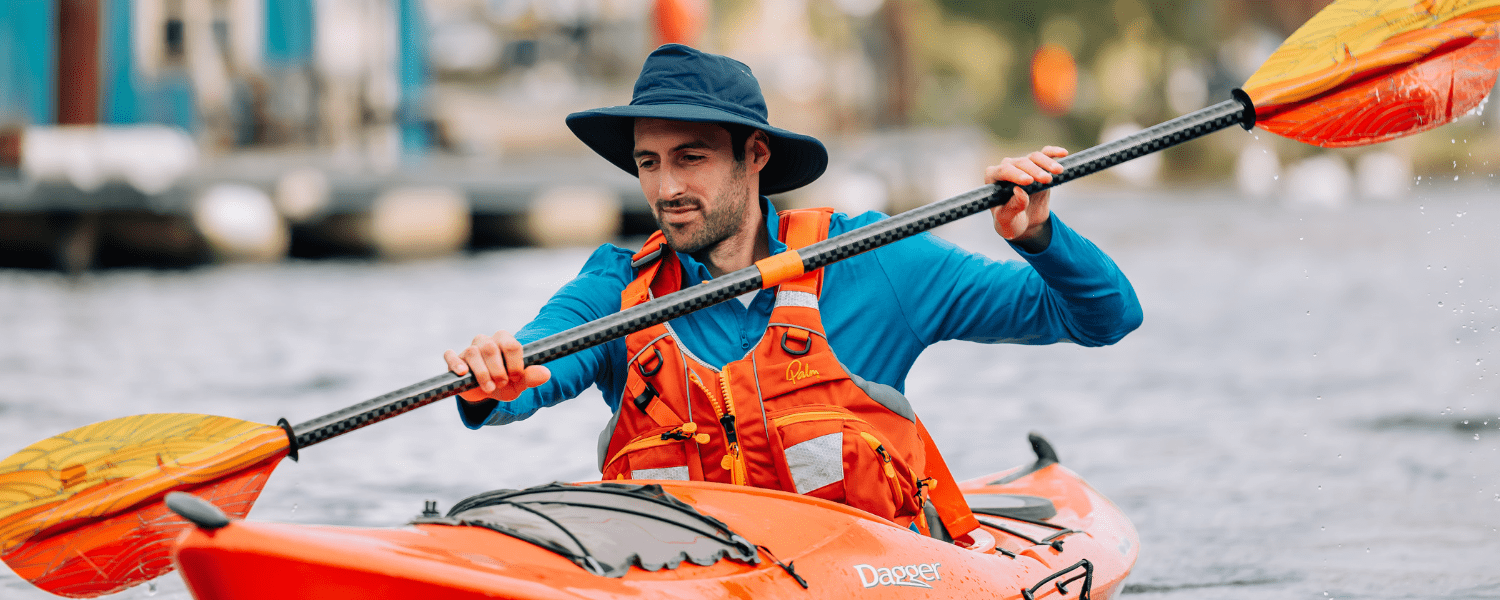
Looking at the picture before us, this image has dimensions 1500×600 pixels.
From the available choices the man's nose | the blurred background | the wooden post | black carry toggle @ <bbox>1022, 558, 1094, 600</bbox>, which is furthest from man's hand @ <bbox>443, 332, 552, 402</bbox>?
the wooden post

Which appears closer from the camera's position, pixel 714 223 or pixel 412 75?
pixel 714 223

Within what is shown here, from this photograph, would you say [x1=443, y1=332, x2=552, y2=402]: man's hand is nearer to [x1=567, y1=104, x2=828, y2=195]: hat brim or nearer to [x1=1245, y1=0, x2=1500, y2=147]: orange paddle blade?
[x1=567, y1=104, x2=828, y2=195]: hat brim

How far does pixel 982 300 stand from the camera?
238cm

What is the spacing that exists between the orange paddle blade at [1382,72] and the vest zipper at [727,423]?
1106 millimetres

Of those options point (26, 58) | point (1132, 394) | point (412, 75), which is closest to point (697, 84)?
point (1132, 394)

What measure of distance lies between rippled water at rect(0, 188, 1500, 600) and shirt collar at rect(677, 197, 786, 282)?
1.89m

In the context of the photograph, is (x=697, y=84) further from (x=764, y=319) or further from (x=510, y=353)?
(x=510, y=353)

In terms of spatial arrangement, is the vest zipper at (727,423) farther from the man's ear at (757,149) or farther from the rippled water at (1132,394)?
the rippled water at (1132,394)

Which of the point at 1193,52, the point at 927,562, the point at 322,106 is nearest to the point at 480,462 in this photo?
the point at 927,562

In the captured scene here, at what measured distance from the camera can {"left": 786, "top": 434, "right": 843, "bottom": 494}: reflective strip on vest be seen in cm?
223

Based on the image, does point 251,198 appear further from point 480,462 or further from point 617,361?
point 617,361

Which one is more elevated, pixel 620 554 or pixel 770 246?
pixel 770 246

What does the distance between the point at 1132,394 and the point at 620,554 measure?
5.40m

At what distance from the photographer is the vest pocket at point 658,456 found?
2246mm
